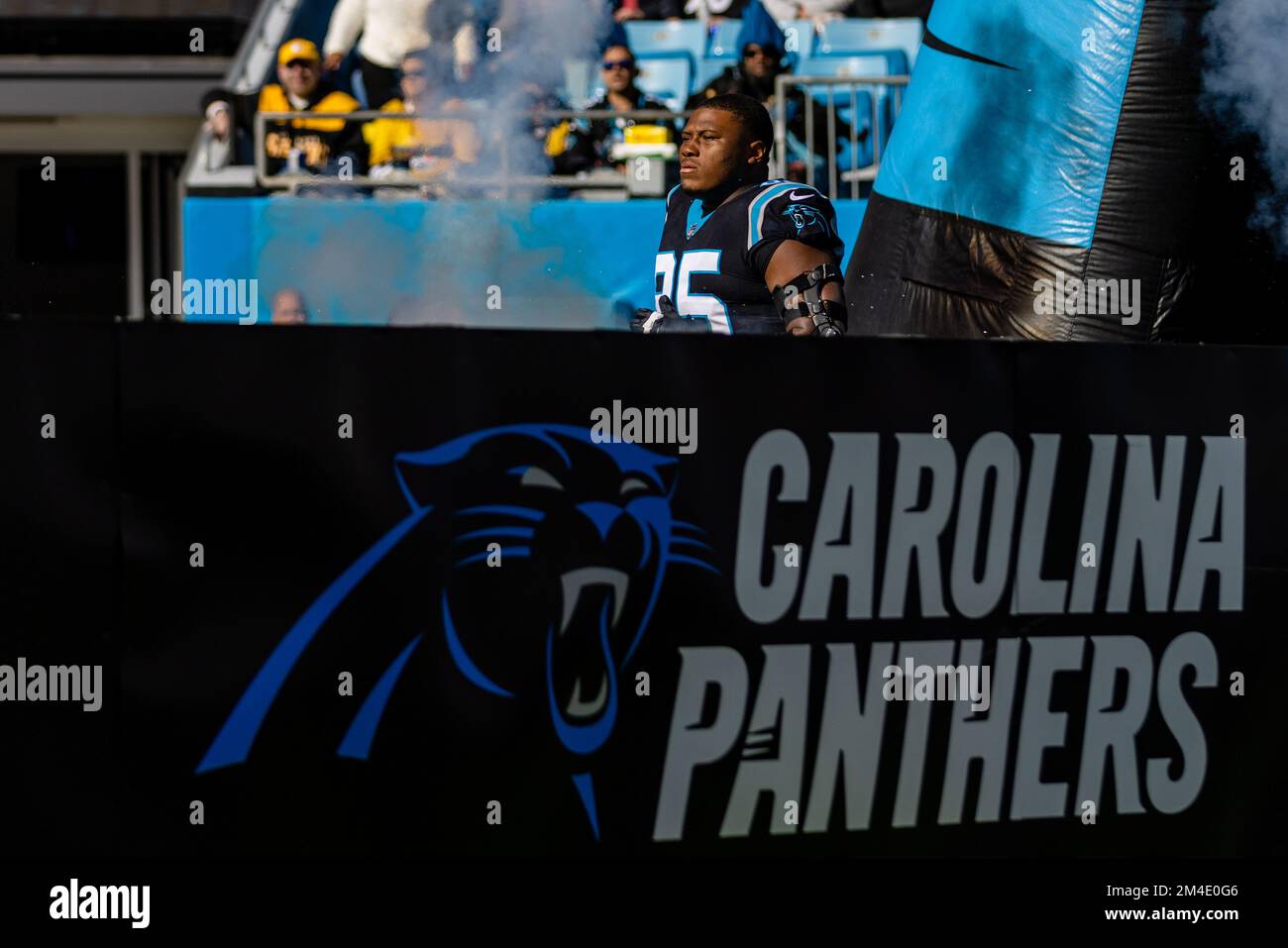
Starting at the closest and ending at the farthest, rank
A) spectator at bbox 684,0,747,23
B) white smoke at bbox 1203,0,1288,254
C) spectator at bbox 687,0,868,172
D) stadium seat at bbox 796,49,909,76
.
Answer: white smoke at bbox 1203,0,1288,254 → spectator at bbox 687,0,868,172 → stadium seat at bbox 796,49,909,76 → spectator at bbox 684,0,747,23

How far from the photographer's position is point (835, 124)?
10.7m

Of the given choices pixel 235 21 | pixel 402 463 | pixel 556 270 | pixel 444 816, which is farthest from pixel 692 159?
pixel 235 21

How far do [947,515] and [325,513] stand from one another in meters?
1.47

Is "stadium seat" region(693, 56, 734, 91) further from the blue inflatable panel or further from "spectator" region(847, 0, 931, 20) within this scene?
the blue inflatable panel

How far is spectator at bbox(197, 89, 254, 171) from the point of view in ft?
36.0

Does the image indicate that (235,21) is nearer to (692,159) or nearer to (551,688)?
(692,159)

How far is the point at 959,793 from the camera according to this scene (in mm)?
4250

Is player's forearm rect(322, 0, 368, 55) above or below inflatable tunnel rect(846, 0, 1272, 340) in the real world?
above

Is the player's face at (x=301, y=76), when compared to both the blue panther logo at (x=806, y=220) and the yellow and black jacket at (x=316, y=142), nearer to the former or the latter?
the yellow and black jacket at (x=316, y=142)

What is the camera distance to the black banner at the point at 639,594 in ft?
12.7

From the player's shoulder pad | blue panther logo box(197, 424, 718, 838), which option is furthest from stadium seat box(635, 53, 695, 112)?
blue panther logo box(197, 424, 718, 838)

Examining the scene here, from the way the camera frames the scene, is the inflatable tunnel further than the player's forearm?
No

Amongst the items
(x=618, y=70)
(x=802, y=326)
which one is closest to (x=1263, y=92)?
(x=802, y=326)

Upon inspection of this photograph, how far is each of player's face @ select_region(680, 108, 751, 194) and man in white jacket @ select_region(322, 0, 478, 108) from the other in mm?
5051
